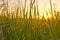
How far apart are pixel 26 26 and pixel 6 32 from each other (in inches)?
10.8

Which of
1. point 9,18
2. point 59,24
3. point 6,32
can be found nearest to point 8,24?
point 6,32

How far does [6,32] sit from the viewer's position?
2.25m

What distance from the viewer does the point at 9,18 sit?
2604 millimetres

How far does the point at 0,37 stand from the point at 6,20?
0.52m

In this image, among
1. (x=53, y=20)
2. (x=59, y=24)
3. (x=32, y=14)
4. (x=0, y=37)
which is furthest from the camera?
(x=59, y=24)

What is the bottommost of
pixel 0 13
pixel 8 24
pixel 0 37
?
pixel 0 37

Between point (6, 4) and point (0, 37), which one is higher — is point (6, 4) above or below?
above

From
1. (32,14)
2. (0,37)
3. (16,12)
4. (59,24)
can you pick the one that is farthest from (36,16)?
(59,24)

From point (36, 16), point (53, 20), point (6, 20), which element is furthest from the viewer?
point (53, 20)

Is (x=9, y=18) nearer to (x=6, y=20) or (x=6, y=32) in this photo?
(x=6, y=20)

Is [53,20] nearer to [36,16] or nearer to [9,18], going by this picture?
[36,16]

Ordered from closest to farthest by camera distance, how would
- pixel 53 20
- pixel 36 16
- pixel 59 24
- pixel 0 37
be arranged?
pixel 0 37, pixel 36 16, pixel 53 20, pixel 59 24

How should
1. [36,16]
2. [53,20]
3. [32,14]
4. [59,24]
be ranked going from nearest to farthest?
[32,14], [36,16], [53,20], [59,24]

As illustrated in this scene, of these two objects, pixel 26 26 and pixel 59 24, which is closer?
pixel 26 26
